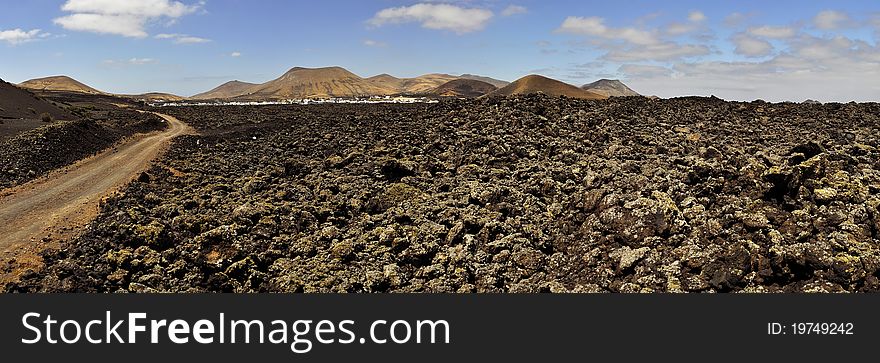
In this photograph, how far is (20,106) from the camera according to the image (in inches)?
1506

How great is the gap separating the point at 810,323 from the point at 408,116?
2057 centimetres

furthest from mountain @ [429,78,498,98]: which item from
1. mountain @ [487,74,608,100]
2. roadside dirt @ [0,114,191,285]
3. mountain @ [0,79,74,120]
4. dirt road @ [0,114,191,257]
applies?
roadside dirt @ [0,114,191,285]

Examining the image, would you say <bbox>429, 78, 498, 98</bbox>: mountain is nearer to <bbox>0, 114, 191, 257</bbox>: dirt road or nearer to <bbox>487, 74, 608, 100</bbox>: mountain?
<bbox>487, 74, 608, 100</bbox>: mountain

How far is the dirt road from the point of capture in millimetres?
12195

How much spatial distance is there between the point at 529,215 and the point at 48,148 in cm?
2091

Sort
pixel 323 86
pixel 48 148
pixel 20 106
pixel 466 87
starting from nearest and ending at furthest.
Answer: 1. pixel 48 148
2. pixel 20 106
3. pixel 466 87
4. pixel 323 86

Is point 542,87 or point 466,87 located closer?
point 542,87

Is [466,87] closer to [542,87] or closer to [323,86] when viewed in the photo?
[323,86]

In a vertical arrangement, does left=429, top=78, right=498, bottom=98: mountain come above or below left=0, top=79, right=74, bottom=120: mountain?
above

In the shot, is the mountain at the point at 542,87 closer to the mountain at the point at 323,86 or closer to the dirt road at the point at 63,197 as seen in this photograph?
the dirt road at the point at 63,197

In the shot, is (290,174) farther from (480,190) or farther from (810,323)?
(810,323)

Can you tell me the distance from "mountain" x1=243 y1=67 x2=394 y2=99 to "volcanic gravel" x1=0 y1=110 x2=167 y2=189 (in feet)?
361

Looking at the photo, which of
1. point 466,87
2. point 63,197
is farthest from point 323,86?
point 63,197

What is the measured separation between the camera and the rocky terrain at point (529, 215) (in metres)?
8.15
